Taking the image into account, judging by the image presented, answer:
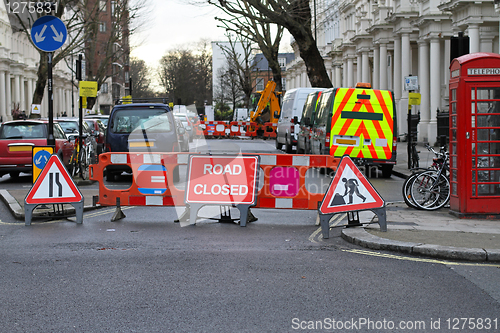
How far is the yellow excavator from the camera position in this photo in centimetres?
4003

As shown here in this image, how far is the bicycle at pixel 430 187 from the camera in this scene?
1098 cm

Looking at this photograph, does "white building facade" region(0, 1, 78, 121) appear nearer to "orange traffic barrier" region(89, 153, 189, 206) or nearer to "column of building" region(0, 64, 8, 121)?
"column of building" region(0, 64, 8, 121)

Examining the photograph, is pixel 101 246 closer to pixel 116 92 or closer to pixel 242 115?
pixel 242 115

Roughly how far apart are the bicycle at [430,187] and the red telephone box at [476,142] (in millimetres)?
953

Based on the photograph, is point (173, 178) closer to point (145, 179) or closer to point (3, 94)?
point (145, 179)

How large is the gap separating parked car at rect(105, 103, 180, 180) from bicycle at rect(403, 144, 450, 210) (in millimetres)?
6271

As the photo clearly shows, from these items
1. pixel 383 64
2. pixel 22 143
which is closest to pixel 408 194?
pixel 22 143

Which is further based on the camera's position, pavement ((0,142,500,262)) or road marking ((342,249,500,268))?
pavement ((0,142,500,262))

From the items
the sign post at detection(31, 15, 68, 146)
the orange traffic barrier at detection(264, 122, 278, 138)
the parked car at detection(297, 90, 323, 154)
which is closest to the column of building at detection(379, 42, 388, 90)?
the orange traffic barrier at detection(264, 122, 278, 138)

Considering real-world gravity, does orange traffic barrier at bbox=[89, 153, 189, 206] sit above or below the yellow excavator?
below

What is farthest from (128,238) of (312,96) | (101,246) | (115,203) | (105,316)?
(312,96)

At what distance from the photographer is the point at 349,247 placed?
7844 mm

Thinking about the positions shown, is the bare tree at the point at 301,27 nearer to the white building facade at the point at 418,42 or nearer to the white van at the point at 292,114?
the white van at the point at 292,114

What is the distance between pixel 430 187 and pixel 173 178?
14.3 ft
